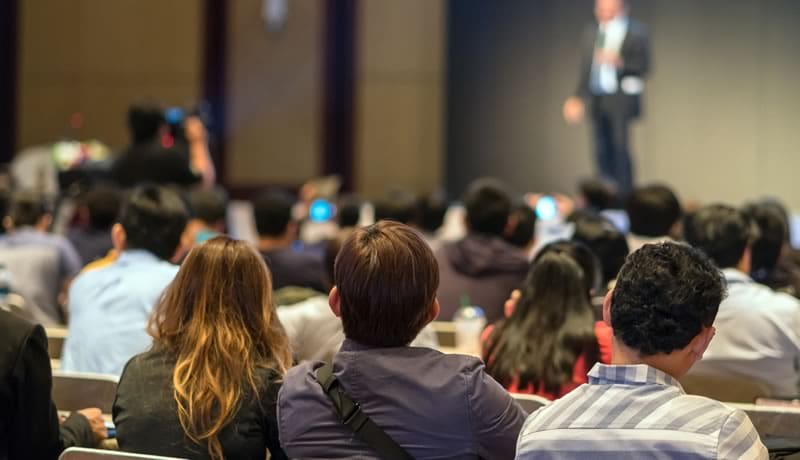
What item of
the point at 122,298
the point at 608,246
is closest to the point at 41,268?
the point at 122,298

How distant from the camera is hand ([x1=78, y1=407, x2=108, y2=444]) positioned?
8.20 ft

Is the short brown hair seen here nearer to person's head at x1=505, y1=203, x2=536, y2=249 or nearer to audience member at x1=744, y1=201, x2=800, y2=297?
audience member at x1=744, y1=201, x2=800, y2=297

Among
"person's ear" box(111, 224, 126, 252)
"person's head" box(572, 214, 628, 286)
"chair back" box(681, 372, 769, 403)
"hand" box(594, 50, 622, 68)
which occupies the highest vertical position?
"hand" box(594, 50, 622, 68)

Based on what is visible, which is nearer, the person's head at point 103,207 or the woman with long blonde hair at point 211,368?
the woman with long blonde hair at point 211,368

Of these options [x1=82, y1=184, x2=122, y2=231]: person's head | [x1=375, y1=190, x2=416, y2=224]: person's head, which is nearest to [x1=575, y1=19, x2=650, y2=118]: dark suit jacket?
[x1=375, y1=190, x2=416, y2=224]: person's head

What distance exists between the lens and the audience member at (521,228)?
489 centimetres

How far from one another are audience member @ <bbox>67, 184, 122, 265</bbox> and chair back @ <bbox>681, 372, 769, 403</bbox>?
3190 mm

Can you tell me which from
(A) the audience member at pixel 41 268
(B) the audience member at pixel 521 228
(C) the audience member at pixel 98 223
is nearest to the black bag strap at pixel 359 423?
(A) the audience member at pixel 41 268

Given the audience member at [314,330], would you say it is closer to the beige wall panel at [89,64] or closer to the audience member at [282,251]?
the audience member at [282,251]

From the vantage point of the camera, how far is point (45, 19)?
11.0m

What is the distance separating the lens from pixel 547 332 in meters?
2.87

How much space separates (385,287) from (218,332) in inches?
18.6

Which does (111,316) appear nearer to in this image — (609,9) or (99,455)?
(99,455)

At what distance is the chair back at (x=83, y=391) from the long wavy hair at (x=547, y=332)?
3.14ft
